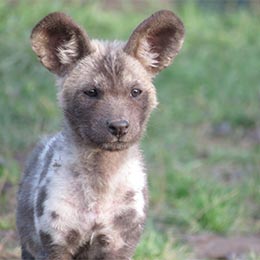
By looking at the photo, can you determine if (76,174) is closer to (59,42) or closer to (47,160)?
(47,160)

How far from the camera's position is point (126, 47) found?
487 centimetres

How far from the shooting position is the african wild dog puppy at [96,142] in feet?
15.3

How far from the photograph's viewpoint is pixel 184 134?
927cm

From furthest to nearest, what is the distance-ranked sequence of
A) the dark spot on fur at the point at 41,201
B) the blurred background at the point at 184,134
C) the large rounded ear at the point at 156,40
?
the blurred background at the point at 184,134 → the large rounded ear at the point at 156,40 → the dark spot on fur at the point at 41,201

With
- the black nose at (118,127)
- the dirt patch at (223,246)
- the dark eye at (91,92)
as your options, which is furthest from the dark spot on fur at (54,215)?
the dirt patch at (223,246)

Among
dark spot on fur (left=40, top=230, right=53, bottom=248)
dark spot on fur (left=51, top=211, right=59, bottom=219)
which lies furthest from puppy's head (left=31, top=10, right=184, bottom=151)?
dark spot on fur (left=40, top=230, right=53, bottom=248)

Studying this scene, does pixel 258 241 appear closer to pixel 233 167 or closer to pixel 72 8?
pixel 233 167

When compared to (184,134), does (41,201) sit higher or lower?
higher

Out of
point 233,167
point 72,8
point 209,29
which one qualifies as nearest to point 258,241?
point 233,167

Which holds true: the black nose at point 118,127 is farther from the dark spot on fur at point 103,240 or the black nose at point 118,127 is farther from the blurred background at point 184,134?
the blurred background at point 184,134

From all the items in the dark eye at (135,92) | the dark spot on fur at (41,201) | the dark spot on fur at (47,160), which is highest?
the dark eye at (135,92)

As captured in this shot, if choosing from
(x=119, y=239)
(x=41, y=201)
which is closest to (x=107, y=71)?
(x=41, y=201)

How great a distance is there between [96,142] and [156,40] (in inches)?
27.5

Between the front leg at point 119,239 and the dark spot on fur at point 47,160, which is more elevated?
the dark spot on fur at point 47,160
